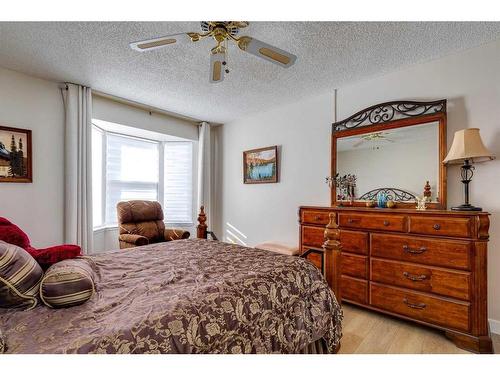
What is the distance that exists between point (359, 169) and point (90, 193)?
3.37 metres

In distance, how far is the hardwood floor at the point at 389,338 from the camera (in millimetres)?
1935

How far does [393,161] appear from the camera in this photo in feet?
8.86

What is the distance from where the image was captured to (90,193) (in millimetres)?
3229

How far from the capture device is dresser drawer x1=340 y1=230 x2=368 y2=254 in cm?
249

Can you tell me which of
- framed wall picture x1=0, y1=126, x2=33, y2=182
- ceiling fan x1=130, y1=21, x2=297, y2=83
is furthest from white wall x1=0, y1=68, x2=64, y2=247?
ceiling fan x1=130, y1=21, x2=297, y2=83

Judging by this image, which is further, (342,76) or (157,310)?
(342,76)

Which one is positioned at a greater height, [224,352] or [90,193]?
[90,193]

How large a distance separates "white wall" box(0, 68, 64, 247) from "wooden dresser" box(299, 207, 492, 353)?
10.7 feet

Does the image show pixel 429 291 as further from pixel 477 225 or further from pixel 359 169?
pixel 359 169

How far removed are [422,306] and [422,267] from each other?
12.9 inches

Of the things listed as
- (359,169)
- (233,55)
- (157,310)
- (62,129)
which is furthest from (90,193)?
(359,169)

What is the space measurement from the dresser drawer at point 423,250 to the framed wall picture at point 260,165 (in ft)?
6.14

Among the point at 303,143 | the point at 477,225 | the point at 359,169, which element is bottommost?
the point at 477,225

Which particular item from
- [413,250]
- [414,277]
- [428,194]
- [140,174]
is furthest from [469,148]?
[140,174]
